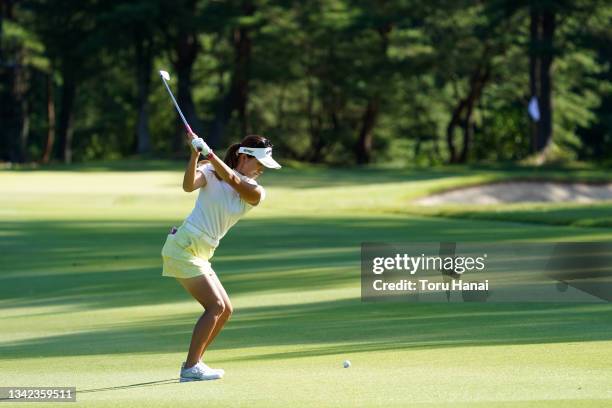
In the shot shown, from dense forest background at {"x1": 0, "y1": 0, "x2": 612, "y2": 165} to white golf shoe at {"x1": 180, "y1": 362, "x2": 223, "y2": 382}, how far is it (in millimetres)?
41970

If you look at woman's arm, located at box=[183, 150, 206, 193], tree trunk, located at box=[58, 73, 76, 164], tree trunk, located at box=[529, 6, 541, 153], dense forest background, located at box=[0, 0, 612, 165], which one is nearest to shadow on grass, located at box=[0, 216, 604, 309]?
woman's arm, located at box=[183, 150, 206, 193]

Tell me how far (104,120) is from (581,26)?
3238cm

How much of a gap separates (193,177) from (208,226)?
16.0 inches

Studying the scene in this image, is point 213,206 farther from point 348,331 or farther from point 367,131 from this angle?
point 367,131

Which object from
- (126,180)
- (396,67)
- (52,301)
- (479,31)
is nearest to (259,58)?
(396,67)

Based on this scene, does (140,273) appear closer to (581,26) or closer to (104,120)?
(581,26)

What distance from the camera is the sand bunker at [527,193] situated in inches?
1471

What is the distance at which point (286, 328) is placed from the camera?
1177 centimetres

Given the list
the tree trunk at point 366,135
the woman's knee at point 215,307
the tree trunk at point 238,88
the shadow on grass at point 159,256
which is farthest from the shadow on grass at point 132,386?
the tree trunk at point 366,135

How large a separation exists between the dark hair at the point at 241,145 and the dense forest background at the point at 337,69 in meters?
41.4

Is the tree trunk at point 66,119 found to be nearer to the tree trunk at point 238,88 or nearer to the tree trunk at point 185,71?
the tree trunk at point 238,88

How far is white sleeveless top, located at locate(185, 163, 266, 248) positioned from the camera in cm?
890

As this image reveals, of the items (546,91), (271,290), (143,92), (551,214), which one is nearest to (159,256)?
(271,290)

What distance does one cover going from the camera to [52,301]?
14820mm
